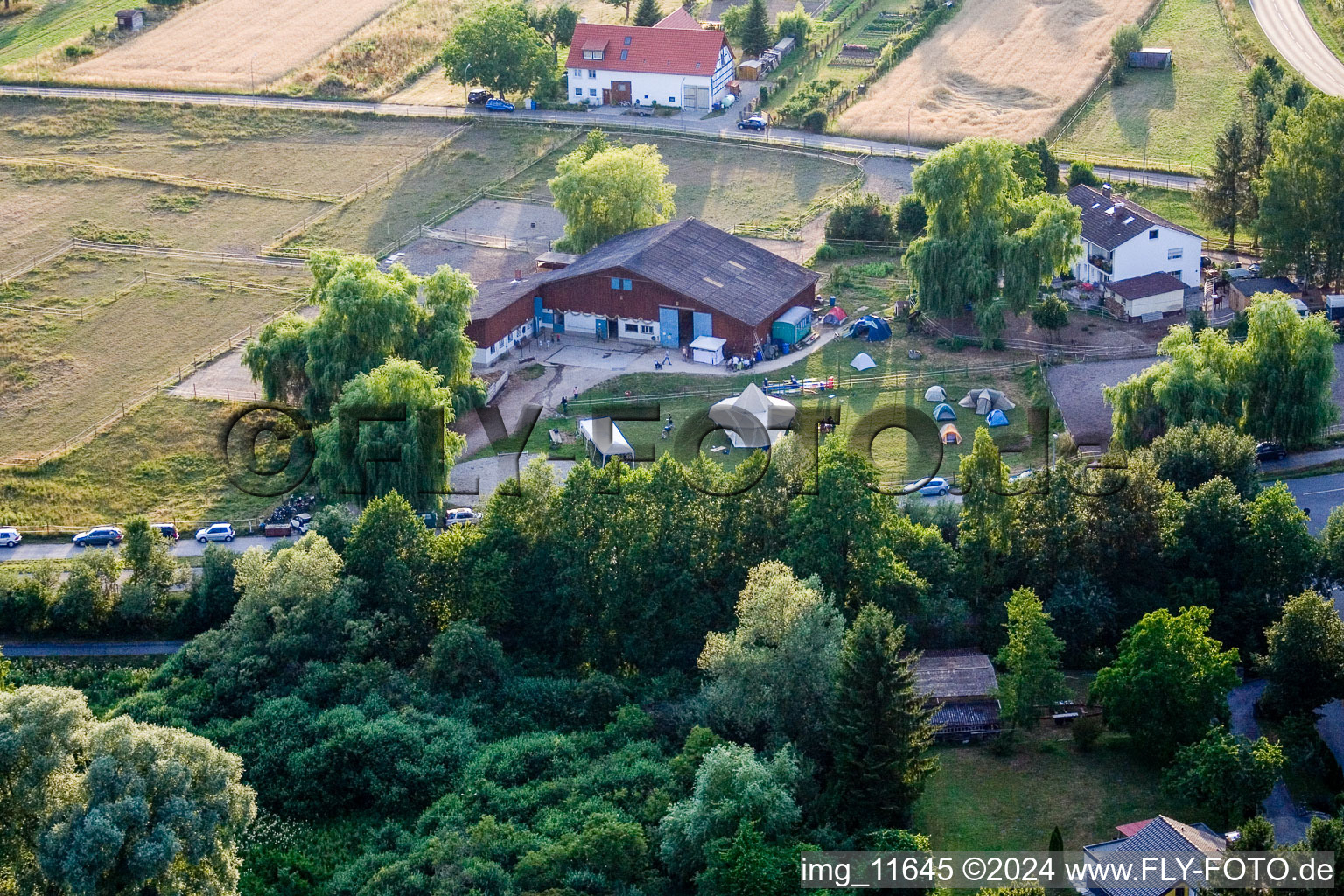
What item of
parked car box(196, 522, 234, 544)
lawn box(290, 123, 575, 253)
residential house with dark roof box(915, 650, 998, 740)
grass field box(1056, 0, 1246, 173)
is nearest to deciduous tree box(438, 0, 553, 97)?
lawn box(290, 123, 575, 253)

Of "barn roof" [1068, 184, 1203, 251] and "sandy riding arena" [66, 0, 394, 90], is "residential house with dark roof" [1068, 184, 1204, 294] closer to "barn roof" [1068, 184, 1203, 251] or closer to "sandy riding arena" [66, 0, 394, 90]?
"barn roof" [1068, 184, 1203, 251]

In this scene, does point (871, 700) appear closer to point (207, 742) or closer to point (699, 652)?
point (699, 652)

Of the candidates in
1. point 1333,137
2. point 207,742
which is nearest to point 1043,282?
point 1333,137

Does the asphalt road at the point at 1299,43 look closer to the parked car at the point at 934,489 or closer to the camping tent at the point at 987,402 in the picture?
the camping tent at the point at 987,402

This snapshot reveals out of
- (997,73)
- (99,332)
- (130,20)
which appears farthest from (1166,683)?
(130,20)

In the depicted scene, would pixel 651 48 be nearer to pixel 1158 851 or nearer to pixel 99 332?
pixel 99 332

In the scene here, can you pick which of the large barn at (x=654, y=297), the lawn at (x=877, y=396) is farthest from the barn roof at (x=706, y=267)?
the lawn at (x=877, y=396)
